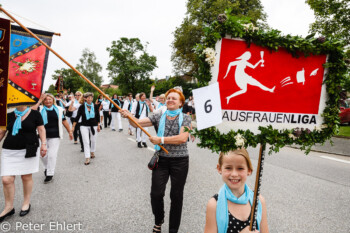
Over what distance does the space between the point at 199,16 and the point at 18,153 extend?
24.3 meters

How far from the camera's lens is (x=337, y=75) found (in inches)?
59.9

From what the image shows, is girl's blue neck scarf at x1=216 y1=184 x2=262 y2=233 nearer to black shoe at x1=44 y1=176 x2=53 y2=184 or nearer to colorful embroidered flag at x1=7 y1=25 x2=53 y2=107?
colorful embroidered flag at x1=7 y1=25 x2=53 y2=107

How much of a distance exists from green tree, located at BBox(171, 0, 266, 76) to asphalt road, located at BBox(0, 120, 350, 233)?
57.3 ft

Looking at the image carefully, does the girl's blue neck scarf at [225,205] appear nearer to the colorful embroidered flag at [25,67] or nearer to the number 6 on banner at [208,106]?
the number 6 on banner at [208,106]

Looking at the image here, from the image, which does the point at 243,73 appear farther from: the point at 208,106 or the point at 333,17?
the point at 333,17

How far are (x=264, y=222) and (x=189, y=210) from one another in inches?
84.2

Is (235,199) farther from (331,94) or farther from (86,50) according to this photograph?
(86,50)

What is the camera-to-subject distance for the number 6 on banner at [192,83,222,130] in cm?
147

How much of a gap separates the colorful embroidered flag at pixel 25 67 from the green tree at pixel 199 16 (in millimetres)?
20026

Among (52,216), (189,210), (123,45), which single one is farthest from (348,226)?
(123,45)

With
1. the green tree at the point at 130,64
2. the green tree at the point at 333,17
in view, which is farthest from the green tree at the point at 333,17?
the green tree at the point at 130,64

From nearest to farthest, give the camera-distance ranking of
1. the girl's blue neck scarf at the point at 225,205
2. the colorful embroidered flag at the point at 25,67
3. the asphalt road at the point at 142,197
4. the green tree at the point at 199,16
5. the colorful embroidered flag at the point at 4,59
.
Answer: the girl's blue neck scarf at the point at 225,205, the colorful embroidered flag at the point at 4,59, the colorful embroidered flag at the point at 25,67, the asphalt road at the point at 142,197, the green tree at the point at 199,16

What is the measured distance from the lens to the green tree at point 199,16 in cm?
2212

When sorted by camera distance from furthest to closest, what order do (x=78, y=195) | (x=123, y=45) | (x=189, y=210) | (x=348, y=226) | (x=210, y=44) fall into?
(x=123, y=45)
(x=78, y=195)
(x=189, y=210)
(x=348, y=226)
(x=210, y=44)
